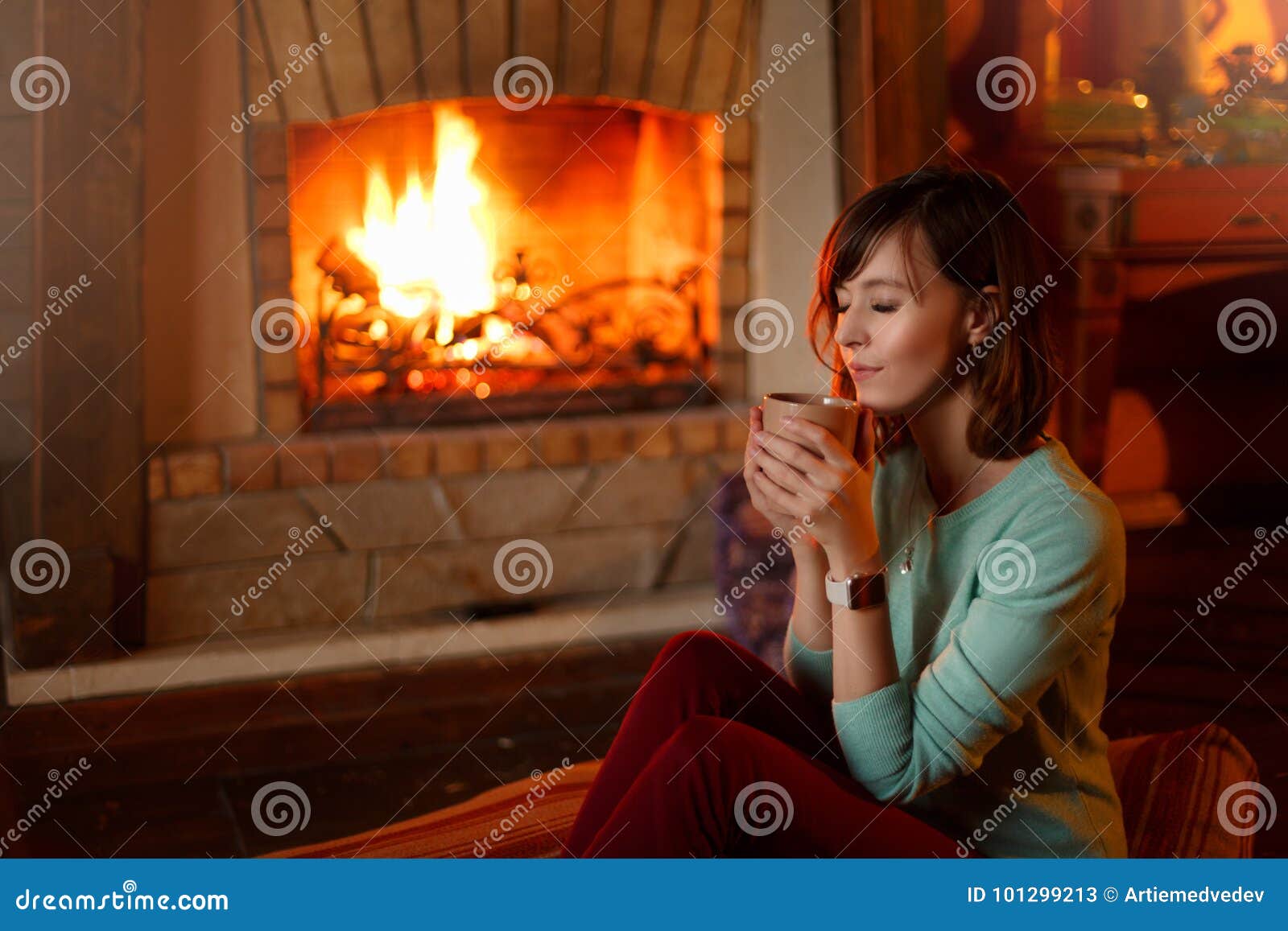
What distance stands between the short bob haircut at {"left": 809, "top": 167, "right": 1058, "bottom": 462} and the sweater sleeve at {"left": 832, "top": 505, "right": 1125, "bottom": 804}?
116mm

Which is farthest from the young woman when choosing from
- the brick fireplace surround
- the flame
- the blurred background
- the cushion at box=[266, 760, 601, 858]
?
the flame

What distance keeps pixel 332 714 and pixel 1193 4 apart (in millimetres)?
1947

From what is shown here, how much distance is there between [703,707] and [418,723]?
3.37ft

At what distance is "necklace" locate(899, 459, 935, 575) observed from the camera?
1.02 metres

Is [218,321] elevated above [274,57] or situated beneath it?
situated beneath

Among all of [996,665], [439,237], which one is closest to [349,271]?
[439,237]

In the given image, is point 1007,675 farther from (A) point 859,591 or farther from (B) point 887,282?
(B) point 887,282

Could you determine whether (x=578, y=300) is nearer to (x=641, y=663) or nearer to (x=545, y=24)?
(x=545, y=24)

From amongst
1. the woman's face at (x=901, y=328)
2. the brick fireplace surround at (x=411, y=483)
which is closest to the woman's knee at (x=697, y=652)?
the woman's face at (x=901, y=328)

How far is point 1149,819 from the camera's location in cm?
114

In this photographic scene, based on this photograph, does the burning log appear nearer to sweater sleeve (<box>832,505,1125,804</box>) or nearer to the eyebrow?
the eyebrow

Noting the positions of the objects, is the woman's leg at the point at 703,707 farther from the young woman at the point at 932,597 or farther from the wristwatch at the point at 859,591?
the wristwatch at the point at 859,591

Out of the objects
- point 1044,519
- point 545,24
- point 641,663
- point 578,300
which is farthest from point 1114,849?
point 545,24
